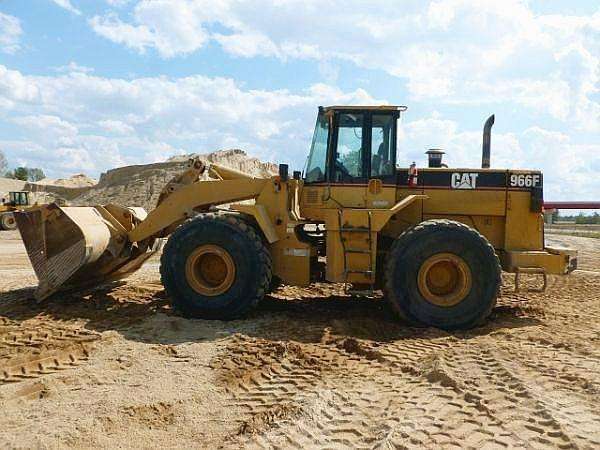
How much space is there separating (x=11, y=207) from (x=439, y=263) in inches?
950

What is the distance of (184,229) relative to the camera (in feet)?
22.8

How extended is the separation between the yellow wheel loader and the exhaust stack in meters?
0.02

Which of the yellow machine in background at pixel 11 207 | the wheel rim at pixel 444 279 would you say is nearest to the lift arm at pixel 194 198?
the wheel rim at pixel 444 279

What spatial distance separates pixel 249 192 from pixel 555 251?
409 cm

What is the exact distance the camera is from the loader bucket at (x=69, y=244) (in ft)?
23.7

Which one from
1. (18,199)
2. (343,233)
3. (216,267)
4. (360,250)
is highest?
(18,199)

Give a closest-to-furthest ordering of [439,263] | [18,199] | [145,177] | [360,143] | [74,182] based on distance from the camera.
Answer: [439,263] < [360,143] < [18,199] < [145,177] < [74,182]

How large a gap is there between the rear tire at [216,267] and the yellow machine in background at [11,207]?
765 inches

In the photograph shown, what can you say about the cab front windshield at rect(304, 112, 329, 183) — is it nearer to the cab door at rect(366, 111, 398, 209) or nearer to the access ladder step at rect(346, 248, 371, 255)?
the cab door at rect(366, 111, 398, 209)

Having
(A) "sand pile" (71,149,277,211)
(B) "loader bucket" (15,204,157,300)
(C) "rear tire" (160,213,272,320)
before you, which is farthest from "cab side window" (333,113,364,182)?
(A) "sand pile" (71,149,277,211)

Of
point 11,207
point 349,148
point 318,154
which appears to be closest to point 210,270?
point 318,154

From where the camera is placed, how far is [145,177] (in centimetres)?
3306

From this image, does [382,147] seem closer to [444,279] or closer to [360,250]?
[360,250]

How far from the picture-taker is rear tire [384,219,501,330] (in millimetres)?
6535
